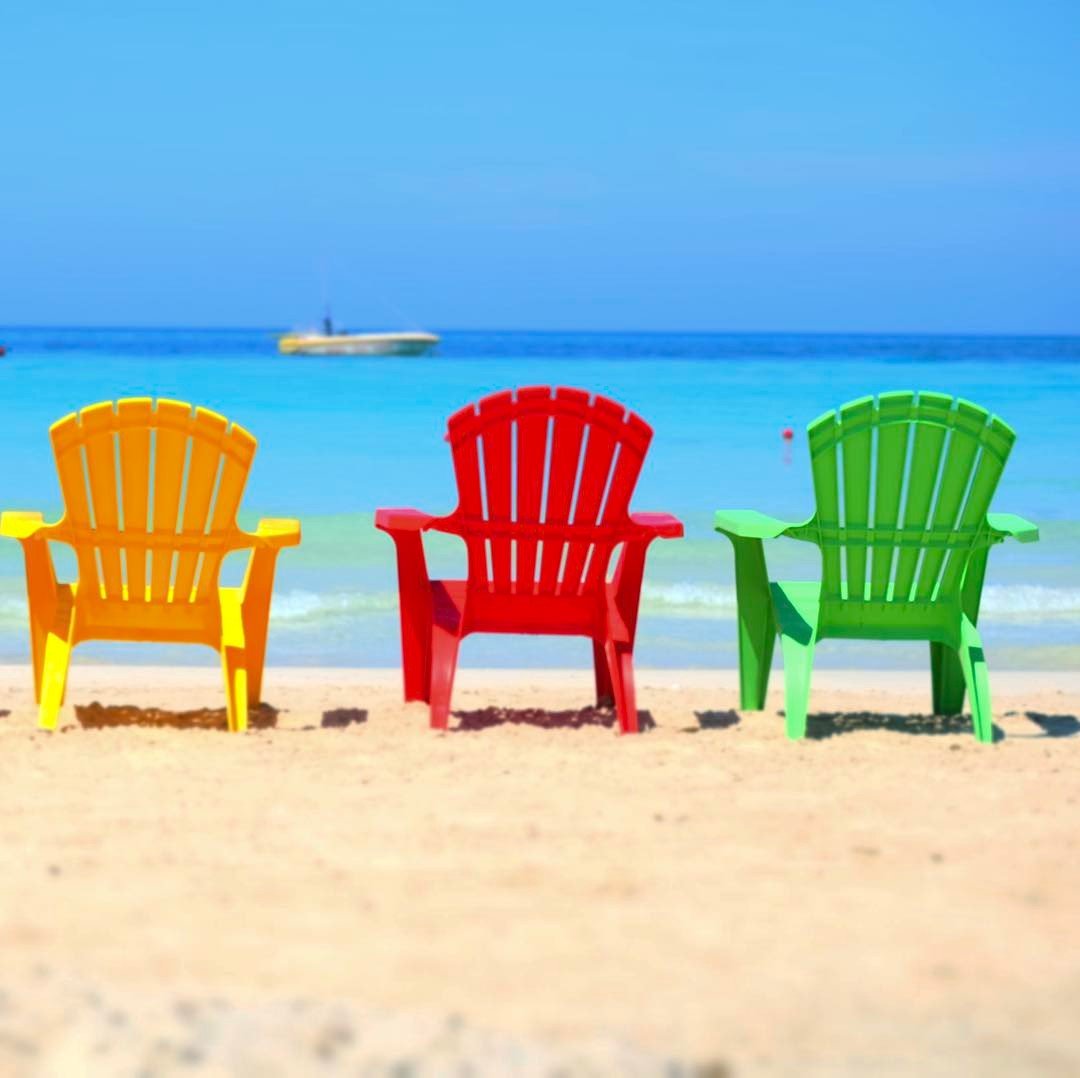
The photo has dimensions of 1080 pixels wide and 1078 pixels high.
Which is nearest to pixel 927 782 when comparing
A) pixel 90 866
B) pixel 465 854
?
pixel 465 854

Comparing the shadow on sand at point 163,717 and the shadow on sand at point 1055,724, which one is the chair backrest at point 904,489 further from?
the shadow on sand at point 163,717

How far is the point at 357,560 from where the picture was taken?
940 cm

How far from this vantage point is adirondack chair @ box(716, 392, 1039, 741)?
4.60 m

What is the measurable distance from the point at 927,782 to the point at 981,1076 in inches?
73.5

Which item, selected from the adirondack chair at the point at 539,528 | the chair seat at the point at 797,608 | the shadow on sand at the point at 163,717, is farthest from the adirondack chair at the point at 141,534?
the chair seat at the point at 797,608

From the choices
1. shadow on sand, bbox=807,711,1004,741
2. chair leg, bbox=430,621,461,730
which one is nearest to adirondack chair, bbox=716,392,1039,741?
shadow on sand, bbox=807,711,1004,741

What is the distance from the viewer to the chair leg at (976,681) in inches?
180

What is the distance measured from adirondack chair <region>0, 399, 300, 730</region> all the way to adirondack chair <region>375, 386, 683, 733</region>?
0.50 m

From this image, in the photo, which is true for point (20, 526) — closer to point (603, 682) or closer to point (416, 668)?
point (416, 668)

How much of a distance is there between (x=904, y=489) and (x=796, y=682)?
67 centimetres

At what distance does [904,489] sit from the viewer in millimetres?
4711

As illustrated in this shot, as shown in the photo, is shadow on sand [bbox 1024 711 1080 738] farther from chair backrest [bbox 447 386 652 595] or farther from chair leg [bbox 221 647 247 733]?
chair leg [bbox 221 647 247 733]

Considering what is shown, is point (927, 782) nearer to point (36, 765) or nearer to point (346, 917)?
point (346, 917)

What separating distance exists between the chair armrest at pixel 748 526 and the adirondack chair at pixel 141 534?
1297 mm
